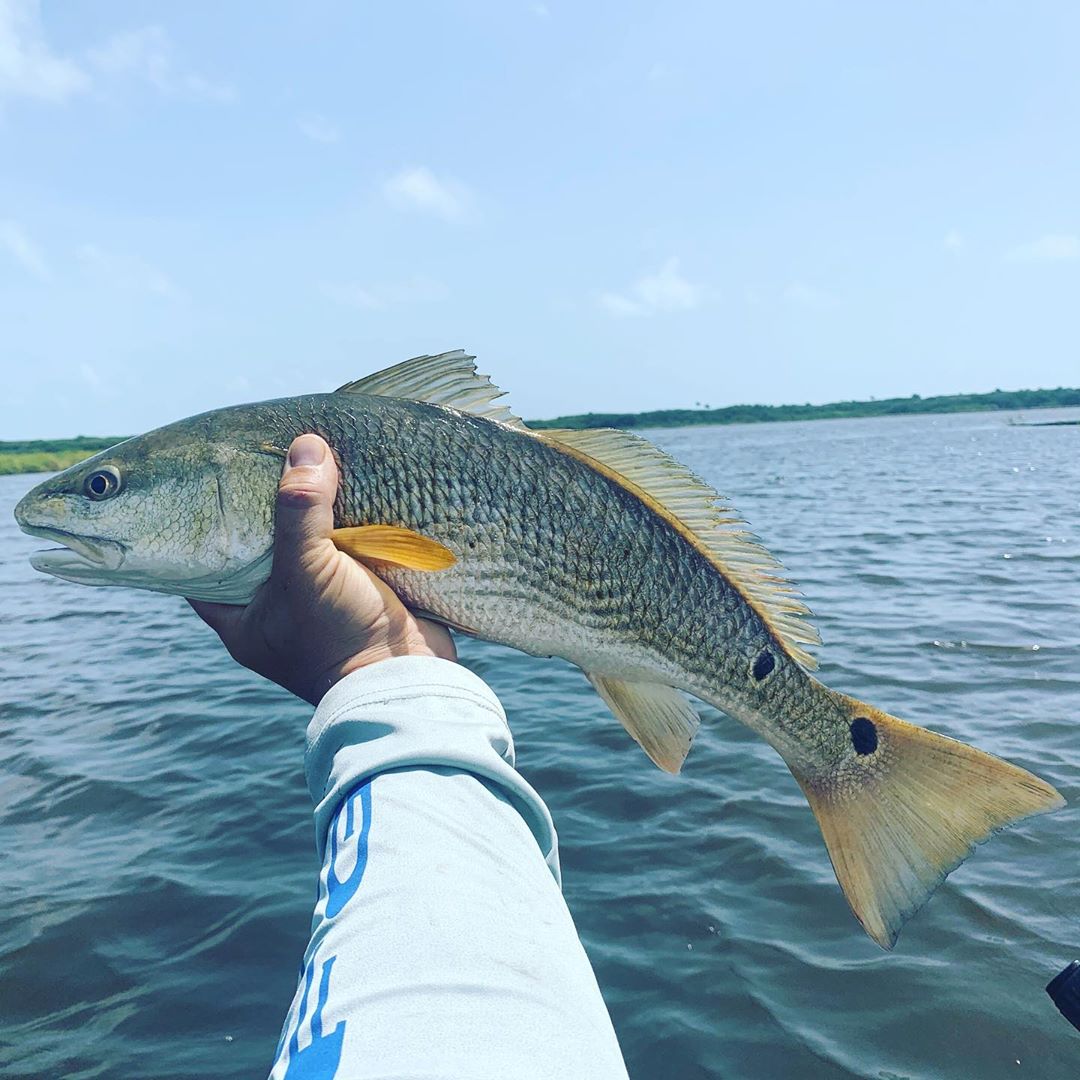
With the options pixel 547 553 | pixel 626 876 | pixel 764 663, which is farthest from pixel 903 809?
pixel 626 876

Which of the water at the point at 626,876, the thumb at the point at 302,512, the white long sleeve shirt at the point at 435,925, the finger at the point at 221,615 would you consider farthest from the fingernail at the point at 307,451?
the water at the point at 626,876

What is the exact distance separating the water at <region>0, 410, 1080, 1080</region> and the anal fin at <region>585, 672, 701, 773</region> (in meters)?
1.73

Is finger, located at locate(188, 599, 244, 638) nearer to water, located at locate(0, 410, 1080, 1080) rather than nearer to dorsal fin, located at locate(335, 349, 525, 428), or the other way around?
dorsal fin, located at locate(335, 349, 525, 428)

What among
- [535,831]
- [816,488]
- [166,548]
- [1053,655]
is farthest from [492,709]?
[816,488]

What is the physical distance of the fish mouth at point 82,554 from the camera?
A: 3113 millimetres

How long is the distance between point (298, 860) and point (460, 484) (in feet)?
12.7

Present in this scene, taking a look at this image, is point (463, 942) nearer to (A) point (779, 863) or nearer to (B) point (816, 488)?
(A) point (779, 863)

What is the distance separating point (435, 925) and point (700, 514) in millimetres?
2255

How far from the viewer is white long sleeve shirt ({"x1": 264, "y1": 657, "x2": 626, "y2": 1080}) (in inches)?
40.6

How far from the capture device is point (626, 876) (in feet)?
17.6

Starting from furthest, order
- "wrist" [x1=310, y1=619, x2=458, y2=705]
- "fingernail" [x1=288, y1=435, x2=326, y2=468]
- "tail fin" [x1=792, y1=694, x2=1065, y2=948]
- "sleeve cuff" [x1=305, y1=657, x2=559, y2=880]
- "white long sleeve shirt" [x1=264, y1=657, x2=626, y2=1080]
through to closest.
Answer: "fingernail" [x1=288, y1=435, x2=326, y2=468] → "tail fin" [x1=792, y1=694, x2=1065, y2=948] → "wrist" [x1=310, y1=619, x2=458, y2=705] → "sleeve cuff" [x1=305, y1=657, x2=559, y2=880] → "white long sleeve shirt" [x1=264, y1=657, x2=626, y2=1080]

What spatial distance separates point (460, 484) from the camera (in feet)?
10.2

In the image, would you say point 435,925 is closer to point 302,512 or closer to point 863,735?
point 302,512

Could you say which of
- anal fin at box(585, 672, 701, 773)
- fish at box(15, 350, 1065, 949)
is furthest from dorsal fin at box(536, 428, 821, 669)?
anal fin at box(585, 672, 701, 773)
